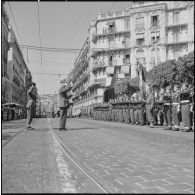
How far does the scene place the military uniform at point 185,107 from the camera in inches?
444

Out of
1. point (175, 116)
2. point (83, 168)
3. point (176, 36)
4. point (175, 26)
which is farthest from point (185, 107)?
point (176, 36)

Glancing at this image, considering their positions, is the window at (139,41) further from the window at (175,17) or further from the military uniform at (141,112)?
Result: the military uniform at (141,112)

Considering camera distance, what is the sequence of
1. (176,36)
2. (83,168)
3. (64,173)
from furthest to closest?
(176,36), (83,168), (64,173)

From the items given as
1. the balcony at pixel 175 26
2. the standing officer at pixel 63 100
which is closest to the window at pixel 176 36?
the balcony at pixel 175 26

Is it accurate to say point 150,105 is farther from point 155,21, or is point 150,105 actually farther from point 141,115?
point 155,21

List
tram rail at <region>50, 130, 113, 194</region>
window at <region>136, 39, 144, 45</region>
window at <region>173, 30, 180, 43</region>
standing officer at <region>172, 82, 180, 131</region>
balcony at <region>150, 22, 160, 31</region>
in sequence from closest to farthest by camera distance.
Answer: tram rail at <region>50, 130, 113, 194</region>, standing officer at <region>172, 82, 180, 131</region>, window at <region>173, 30, 180, 43</region>, balcony at <region>150, 22, 160, 31</region>, window at <region>136, 39, 144, 45</region>

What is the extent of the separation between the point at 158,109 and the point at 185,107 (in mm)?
5038

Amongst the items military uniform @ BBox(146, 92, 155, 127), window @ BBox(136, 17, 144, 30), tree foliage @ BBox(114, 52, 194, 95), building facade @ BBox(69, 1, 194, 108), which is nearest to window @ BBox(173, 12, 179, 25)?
building facade @ BBox(69, 1, 194, 108)

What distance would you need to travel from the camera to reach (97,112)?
96.2 feet

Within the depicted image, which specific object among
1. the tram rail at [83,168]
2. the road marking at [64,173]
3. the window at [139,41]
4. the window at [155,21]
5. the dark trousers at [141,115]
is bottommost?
the road marking at [64,173]

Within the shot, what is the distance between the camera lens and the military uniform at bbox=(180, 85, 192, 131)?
11.3m

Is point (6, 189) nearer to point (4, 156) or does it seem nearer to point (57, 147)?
point (4, 156)

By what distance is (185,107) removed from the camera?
11500mm

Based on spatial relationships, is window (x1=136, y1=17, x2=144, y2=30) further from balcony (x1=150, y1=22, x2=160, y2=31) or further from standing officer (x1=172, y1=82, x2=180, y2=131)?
standing officer (x1=172, y1=82, x2=180, y2=131)
